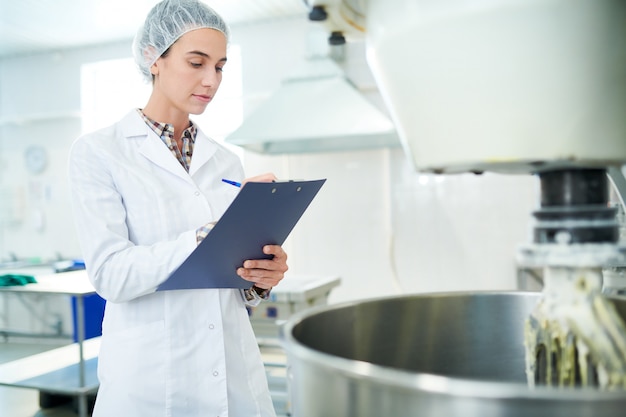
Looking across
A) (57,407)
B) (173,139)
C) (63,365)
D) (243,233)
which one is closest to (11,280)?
(63,365)

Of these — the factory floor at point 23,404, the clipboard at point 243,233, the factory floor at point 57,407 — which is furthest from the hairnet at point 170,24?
the factory floor at point 23,404

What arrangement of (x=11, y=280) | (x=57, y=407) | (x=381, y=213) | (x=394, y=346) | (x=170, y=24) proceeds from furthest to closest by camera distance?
(x=381, y=213)
(x=57, y=407)
(x=11, y=280)
(x=170, y=24)
(x=394, y=346)

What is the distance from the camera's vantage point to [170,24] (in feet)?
3.83

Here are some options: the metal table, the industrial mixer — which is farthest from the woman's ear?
the metal table

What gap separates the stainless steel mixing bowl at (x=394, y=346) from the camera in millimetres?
372

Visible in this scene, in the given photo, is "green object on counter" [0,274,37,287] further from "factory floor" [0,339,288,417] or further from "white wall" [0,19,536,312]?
"white wall" [0,19,536,312]

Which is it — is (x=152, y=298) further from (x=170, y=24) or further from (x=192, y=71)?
(x=170, y=24)

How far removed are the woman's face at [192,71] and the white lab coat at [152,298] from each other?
11cm

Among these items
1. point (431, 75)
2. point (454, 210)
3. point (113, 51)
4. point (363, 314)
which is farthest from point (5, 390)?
point (431, 75)

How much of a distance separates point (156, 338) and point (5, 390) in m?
3.53

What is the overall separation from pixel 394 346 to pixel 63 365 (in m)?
2.78

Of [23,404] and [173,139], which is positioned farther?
[23,404]

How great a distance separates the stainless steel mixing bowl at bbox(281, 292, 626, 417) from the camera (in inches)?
14.7

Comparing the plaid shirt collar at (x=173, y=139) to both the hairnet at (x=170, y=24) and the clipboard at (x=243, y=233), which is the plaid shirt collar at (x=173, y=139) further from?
the clipboard at (x=243, y=233)
